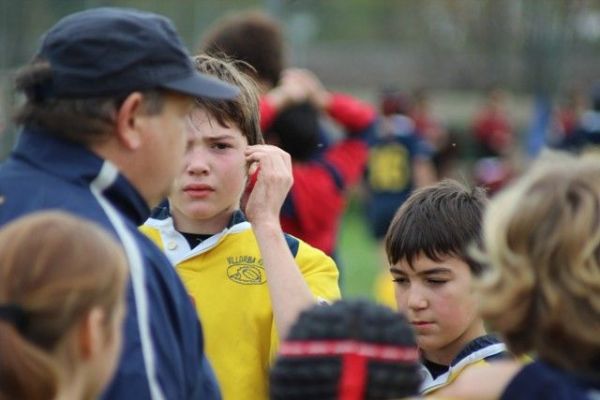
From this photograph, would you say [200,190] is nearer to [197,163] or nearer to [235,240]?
[197,163]

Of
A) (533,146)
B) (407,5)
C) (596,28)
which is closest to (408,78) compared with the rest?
(407,5)

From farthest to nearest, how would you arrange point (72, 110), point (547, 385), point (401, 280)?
point (401, 280), point (72, 110), point (547, 385)

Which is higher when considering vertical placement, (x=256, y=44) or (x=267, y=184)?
(x=267, y=184)

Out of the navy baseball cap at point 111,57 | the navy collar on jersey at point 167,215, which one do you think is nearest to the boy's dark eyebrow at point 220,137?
the navy collar on jersey at point 167,215

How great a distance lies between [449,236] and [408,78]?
96.5 feet

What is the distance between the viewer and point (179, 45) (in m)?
3.14

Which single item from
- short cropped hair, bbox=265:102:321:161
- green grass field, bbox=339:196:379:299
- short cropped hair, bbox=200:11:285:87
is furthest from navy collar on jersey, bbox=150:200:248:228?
green grass field, bbox=339:196:379:299

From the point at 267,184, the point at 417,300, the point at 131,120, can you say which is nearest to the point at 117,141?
the point at 131,120

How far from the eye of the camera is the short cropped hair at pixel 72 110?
303cm

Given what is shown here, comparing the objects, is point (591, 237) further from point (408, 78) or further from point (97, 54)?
point (408, 78)

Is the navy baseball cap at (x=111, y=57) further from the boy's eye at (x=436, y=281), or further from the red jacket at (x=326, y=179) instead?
the red jacket at (x=326, y=179)

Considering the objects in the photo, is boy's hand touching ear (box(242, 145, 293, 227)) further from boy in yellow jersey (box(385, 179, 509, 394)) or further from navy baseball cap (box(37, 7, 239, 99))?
navy baseball cap (box(37, 7, 239, 99))

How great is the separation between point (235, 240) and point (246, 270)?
5.2 inches

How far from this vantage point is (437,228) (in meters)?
4.18
